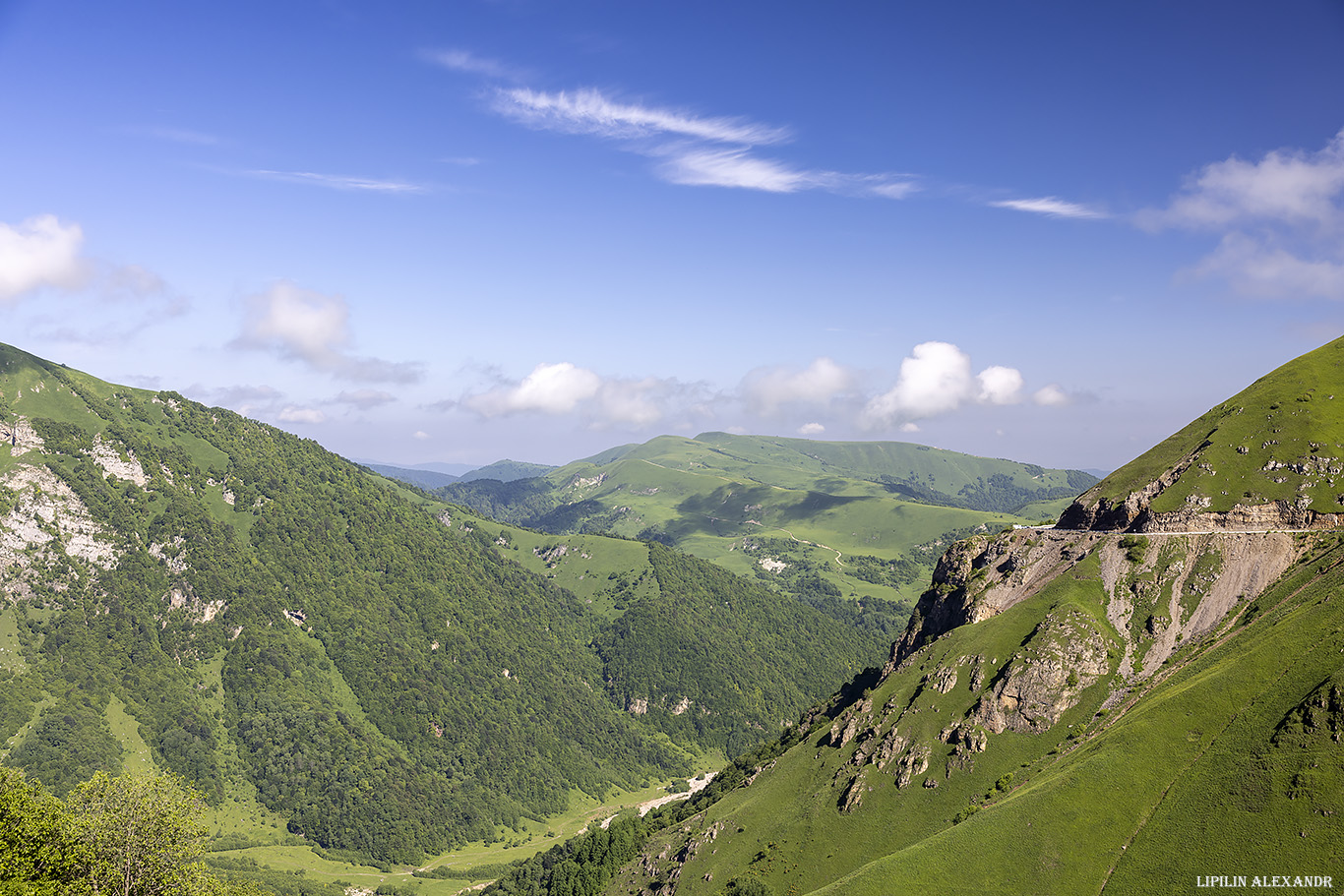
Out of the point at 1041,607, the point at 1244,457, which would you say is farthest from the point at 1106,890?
the point at 1244,457

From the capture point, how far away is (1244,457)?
180375 mm

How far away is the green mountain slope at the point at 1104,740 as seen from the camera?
10625 centimetres

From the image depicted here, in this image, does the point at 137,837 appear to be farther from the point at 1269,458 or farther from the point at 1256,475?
the point at 1269,458

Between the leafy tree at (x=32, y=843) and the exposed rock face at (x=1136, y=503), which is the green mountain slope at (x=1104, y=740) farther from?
the leafy tree at (x=32, y=843)

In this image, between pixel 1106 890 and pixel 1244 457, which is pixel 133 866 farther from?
pixel 1244 457

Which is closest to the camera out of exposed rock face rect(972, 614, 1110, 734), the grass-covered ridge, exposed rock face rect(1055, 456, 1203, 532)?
exposed rock face rect(972, 614, 1110, 734)

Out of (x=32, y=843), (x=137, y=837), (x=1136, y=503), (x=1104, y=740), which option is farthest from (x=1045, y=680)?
(x=32, y=843)

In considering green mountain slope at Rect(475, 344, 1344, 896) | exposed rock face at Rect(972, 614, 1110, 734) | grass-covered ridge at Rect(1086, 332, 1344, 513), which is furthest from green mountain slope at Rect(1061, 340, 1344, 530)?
exposed rock face at Rect(972, 614, 1110, 734)

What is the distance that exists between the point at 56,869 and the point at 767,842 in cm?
Result: 14061

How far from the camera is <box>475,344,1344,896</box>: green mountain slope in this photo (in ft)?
349

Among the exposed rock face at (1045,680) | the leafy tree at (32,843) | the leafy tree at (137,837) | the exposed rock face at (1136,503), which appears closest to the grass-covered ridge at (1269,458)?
the exposed rock face at (1136,503)

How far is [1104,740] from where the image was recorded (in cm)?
13638

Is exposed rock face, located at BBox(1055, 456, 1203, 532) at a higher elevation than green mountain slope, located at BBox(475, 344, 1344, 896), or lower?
higher

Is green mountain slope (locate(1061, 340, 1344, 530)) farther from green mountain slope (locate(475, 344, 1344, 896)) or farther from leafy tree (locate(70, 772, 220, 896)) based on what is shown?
leafy tree (locate(70, 772, 220, 896))
